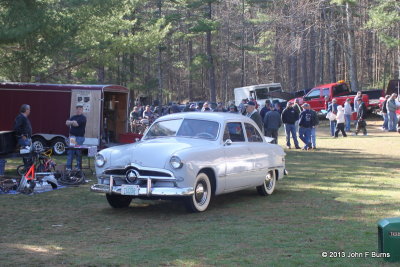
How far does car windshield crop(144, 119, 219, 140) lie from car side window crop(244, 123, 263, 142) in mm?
945

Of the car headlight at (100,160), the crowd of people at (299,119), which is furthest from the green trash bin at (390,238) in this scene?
the crowd of people at (299,119)

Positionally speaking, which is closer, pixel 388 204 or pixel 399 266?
pixel 399 266

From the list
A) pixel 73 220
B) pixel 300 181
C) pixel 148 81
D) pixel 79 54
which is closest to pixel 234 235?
pixel 73 220

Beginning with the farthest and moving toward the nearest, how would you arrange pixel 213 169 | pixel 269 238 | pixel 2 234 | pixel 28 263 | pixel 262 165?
pixel 262 165 → pixel 213 169 → pixel 2 234 → pixel 269 238 → pixel 28 263

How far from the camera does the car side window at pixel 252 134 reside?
37.8 ft

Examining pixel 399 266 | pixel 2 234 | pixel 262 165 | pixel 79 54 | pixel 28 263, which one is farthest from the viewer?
pixel 79 54

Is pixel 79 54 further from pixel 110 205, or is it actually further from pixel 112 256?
pixel 112 256

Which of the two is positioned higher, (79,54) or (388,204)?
(79,54)

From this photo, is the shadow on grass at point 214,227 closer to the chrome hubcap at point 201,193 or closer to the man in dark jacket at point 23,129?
the chrome hubcap at point 201,193

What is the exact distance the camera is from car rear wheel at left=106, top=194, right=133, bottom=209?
33.6 feet

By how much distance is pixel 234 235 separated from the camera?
313 inches

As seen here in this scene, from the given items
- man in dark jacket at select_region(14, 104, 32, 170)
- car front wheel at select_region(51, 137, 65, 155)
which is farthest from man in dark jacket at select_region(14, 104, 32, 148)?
car front wheel at select_region(51, 137, 65, 155)

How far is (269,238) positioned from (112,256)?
2082 millimetres

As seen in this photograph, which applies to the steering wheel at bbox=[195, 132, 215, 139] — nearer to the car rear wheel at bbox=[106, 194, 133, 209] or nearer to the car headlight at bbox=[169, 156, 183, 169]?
the car headlight at bbox=[169, 156, 183, 169]
